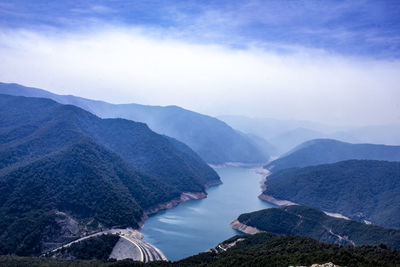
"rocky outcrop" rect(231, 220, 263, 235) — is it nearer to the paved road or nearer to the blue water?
the blue water

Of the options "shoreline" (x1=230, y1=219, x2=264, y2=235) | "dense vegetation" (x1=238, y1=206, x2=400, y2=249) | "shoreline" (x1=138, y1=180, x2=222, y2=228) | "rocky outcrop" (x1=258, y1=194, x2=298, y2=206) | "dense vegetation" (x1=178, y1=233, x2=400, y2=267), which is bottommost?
"shoreline" (x1=138, y1=180, x2=222, y2=228)

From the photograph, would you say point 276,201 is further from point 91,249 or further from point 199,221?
point 91,249

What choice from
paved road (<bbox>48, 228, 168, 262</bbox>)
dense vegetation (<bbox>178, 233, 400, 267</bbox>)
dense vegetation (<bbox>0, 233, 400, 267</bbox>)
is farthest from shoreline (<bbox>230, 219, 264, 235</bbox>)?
paved road (<bbox>48, 228, 168, 262</bbox>)

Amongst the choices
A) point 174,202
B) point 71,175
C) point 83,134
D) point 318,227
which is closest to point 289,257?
point 318,227

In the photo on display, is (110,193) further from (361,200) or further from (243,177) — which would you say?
(243,177)

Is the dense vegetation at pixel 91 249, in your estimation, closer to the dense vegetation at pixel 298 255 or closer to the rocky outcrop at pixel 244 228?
the dense vegetation at pixel 298 255

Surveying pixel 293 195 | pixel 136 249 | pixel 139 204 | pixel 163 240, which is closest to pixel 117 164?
pixel 139 204
